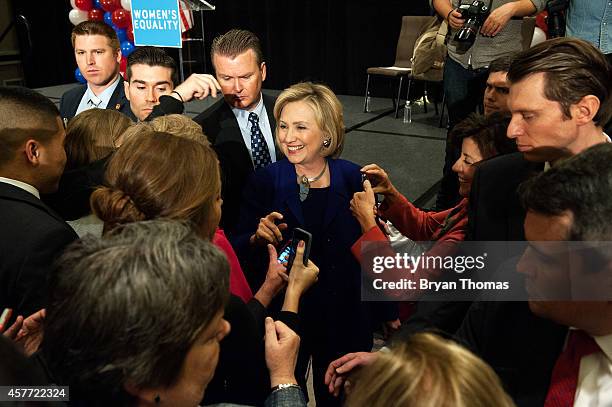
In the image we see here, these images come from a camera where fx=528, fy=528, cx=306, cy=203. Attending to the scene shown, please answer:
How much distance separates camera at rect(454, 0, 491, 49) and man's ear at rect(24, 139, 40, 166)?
187 cm

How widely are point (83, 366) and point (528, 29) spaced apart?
2873 millimetres

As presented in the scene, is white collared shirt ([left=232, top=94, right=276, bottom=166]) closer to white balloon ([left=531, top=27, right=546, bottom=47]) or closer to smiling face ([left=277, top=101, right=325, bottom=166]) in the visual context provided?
smiling face ([left=277, top=101, right=325, bottom=166])

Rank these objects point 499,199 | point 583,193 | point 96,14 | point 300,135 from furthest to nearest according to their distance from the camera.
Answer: point 96,14 < point 300,135 < point 499,199 < point 583,193

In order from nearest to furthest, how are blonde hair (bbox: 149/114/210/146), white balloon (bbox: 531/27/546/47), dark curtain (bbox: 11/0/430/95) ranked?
blonde hair (bbox: 149/114/210/146) < white balloon (bbox: 531/27/546/47) < dark curtain (bbox: 11/0/430/95)

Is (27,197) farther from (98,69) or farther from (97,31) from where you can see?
(97,31)

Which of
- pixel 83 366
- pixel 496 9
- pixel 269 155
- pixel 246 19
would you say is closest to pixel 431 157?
pixel 496 9

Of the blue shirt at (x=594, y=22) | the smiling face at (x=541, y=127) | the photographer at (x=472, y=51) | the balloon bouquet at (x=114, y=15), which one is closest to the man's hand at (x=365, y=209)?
the smiling face at (x=541, y=127)

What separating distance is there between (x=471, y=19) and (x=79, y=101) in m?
2.11

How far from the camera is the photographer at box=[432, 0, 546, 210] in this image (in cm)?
243

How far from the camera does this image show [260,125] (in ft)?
8.02

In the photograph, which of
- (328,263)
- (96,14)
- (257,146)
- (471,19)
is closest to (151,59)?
(257,146)

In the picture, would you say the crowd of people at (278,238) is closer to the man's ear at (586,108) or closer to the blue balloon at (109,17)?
the man's ear at (586,108)

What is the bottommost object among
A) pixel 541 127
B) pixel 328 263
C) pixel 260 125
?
pixel 328 263

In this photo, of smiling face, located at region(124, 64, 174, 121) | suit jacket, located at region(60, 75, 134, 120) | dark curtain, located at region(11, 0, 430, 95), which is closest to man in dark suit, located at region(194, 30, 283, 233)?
smiling face, located at region(124, 64, 174, 121)
